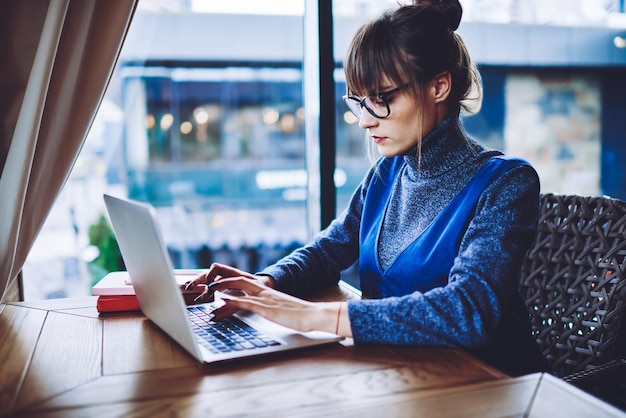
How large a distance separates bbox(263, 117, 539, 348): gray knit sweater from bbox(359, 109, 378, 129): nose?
0.12m

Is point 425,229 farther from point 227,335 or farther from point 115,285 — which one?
point 115,285

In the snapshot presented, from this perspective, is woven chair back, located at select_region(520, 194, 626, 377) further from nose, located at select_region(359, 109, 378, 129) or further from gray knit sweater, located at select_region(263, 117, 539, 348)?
nose, located at select_region(359, 109, 378, 129)

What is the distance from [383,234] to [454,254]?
215mm

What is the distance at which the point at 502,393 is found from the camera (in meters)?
0.69

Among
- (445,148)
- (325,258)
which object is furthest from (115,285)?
(445,148)

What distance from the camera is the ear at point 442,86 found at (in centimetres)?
112

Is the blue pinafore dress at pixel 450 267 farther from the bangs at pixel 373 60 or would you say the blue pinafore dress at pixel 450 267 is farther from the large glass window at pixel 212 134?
the large glass window at pixel 212 134

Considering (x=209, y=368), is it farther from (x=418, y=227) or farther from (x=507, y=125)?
(x=507, y=125)

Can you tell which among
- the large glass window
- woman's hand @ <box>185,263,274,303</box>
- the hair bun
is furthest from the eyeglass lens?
the large glass window

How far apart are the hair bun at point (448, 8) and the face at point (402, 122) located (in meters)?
0.14

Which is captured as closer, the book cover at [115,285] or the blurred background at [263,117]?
the book cover at [115,285]

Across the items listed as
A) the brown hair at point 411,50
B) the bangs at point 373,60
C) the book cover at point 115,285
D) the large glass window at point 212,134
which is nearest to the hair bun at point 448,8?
the brown hair at point 411,50

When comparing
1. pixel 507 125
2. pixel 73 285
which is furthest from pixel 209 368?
pixel 507 125

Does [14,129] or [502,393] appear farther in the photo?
[14,129]
